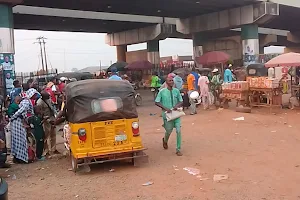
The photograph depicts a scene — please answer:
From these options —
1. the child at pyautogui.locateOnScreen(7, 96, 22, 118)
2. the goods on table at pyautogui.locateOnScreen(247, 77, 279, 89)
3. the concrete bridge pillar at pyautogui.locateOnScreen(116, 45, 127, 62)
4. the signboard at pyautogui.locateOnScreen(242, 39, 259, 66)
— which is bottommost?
the child at pyautogui.locateOnScreen(7, 96, 22, 118)

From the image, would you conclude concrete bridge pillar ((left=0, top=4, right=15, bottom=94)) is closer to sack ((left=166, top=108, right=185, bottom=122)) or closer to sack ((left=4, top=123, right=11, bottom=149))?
sack ((left=4, top=123, right=11, bottom=149))

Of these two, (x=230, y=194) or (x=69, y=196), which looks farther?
(x=69, y=196)

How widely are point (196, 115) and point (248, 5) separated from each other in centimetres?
1908

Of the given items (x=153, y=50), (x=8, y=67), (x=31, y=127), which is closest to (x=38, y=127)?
(x=31, y=127)

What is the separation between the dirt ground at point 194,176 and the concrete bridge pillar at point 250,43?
908 inches

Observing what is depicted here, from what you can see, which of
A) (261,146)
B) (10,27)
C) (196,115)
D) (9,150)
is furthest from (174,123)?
(10,27)

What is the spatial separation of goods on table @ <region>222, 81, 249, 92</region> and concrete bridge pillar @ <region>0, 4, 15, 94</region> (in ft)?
34.1

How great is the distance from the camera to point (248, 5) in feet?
104

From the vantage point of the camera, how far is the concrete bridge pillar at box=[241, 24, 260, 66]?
110 ft

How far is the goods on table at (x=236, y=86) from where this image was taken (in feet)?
51.5

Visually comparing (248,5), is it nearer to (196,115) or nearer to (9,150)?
(196,115)

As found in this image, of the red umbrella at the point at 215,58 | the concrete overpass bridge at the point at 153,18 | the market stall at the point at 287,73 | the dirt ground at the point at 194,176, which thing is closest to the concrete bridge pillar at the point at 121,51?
the concrete overpass bridge at the point at 153,18

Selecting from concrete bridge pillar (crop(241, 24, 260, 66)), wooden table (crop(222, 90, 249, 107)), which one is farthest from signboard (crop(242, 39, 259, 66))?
wooden table (crop(222, 90, 249, 107))

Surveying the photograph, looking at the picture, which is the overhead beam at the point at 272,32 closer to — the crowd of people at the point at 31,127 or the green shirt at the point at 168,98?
the green shirt at the point at 168,98
